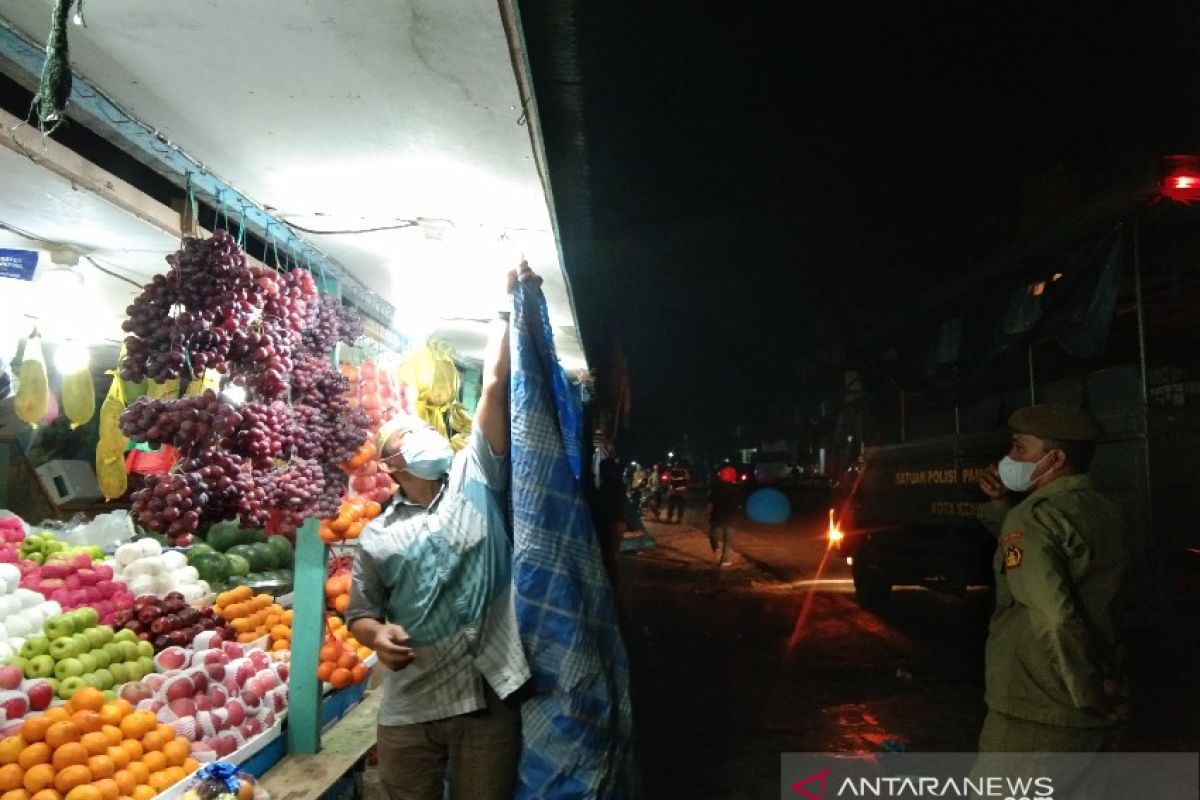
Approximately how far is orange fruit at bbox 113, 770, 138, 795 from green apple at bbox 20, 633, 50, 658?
127 centimetres

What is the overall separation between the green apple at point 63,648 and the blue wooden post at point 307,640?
110 centimetres

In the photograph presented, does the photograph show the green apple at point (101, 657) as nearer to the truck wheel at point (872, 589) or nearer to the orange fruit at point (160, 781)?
the orange fruit at point (160, 781)

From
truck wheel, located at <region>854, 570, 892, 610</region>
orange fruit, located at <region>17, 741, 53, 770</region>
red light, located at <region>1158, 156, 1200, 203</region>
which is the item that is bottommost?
truck wheel, located at <region>854, 570, 892, 610</region>

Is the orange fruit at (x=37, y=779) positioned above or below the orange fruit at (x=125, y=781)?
above

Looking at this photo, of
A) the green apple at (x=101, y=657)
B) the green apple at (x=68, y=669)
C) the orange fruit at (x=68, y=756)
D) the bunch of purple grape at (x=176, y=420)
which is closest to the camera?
the bunch of purple grape at (x=176, y=420)

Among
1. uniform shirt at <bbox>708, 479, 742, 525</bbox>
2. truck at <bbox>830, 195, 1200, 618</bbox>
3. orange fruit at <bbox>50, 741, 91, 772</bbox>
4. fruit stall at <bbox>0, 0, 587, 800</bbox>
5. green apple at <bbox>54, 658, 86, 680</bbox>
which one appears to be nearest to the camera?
fruit stall at <bbox>0, 0, 587, 800</bbox>

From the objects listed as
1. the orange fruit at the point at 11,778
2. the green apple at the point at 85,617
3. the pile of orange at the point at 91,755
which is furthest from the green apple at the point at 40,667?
the orange fruit at the point at 11,778

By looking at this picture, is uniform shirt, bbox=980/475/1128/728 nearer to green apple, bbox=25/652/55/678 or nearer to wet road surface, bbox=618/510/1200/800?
wet road surface, bbox=618/510/1200/800

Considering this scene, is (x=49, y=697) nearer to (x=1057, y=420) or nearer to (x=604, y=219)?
(x=1057, y=420)

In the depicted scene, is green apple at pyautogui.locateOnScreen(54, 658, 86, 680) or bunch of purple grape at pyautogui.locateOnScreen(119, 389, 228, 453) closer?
bunch of purple grape at pyautogui.locateOnScreen(119, 389, 228, 453)

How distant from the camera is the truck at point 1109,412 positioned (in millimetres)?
6184

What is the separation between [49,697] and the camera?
11.6 ft

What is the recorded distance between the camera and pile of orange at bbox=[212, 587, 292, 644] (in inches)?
203

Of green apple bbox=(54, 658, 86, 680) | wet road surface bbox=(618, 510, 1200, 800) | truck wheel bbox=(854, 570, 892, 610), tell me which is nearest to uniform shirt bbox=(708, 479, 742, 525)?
wet road surface bbox=(618, 510, 1200, 800)
